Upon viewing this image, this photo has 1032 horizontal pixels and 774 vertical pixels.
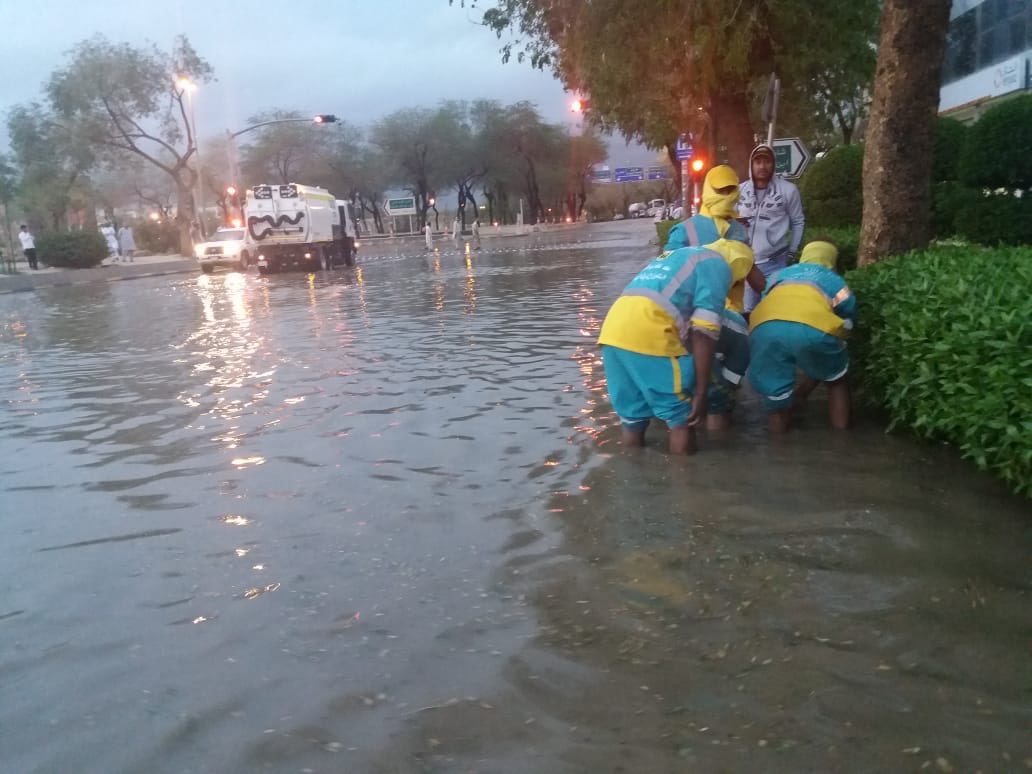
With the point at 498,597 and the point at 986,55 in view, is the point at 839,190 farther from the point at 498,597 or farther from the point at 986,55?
the point at 986,55

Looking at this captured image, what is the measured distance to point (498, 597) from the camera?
4.03 meters

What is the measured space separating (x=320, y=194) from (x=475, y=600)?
3444 centimetres

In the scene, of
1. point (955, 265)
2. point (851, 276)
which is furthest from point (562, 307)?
point (955, 265)

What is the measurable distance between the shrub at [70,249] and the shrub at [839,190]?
30.3m

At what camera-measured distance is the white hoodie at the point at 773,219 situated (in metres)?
7.40

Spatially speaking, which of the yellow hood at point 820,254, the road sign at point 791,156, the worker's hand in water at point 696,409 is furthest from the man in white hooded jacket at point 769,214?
the road sign at point 791,156

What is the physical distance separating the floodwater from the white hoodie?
1194 mm

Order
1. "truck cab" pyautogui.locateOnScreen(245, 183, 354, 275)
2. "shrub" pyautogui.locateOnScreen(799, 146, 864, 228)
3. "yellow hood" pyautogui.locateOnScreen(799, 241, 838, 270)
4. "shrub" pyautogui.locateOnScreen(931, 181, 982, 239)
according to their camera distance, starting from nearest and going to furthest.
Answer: "yellow hood" pyautogui.locateOnScreen(799, 241, 838, 270) < "shrub" pyautogui.locateOnScreen(931, 181, 982, 239) < "shrub" pyautogui.locateOnScreen(799, 146, 864, 228) < "truck cab" pyautogui.locateOnScreen(245, 183, 354, 275)

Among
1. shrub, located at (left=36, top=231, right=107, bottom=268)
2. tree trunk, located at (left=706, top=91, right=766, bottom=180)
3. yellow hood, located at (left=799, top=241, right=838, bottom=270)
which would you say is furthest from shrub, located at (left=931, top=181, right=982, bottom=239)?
shrub, located at (left=36, top=231, right=107, bottom=268)

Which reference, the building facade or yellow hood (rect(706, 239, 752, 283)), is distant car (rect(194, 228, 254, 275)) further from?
yellow hood (rect(706, 239, 752, 283))

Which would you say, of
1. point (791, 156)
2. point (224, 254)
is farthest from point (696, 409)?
point (224, 254)

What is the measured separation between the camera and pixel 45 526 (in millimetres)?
5301

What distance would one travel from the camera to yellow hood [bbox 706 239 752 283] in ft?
19.0

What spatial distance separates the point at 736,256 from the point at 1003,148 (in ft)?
25.2
